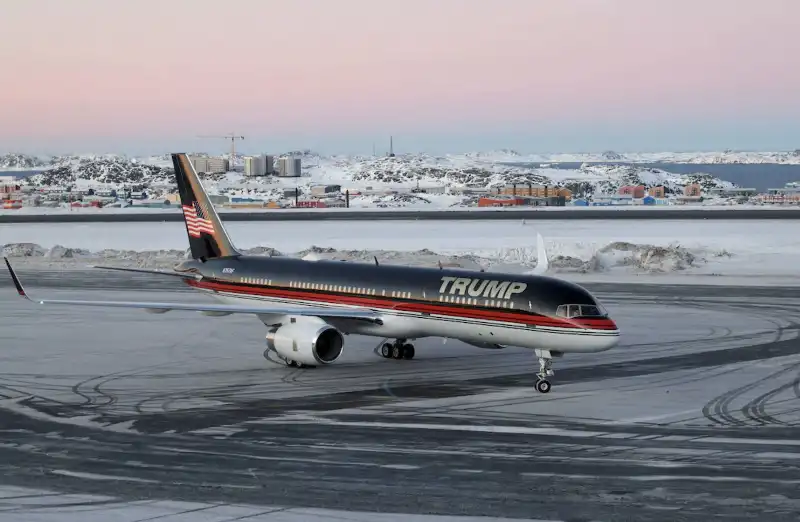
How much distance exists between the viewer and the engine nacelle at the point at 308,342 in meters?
35.2

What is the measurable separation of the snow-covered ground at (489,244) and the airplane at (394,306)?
30.1 m

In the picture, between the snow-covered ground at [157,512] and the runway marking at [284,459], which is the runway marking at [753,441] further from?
the snow-covered ground at [157,512]

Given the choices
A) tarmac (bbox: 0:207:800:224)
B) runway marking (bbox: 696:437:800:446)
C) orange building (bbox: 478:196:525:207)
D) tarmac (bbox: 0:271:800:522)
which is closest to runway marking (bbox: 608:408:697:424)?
tarmac (bbox: 0:271:800:522)

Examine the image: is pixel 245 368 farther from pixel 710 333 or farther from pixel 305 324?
pixel 710 333

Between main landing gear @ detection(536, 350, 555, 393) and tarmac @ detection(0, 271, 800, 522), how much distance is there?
78 centimetres

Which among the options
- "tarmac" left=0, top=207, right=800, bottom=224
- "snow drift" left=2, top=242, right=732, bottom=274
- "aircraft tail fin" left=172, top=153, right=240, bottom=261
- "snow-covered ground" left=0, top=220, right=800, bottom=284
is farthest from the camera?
"tarmac" left=0, top=207, right=800, bottom=224

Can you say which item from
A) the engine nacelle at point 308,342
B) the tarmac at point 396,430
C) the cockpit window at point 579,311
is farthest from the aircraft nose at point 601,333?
the engine nacelle at point 308,342

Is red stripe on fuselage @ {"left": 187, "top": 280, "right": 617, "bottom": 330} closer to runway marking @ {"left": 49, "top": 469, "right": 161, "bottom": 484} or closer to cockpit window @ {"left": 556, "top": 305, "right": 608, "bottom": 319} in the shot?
cockpit window @ {"left": 556, "top": 305, "right": 608, "bottom": 319}

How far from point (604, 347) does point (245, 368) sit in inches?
523

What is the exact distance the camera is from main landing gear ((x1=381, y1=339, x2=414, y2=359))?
39.1 m

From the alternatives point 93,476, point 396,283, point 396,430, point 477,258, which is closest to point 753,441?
point 396,430

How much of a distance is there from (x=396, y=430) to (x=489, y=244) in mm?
55390

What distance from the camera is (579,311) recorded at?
32.3m

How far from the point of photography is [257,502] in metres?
21.1
